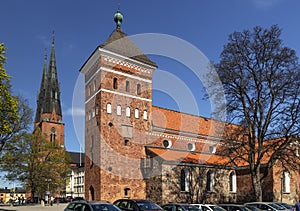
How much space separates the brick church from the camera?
104 ft

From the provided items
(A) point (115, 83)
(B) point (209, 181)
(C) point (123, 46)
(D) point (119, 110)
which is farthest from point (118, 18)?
(B) point (209, 181)

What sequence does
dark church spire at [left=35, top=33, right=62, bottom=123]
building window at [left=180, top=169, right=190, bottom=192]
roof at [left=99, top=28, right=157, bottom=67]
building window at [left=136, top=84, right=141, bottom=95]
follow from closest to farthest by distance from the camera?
building window at [left=180, top=169, right=190, bottom=192] → roof at [left=99, top=28, right=157, bottom=67] → building window at [left=136, top=84, right=141, bottom=95] → dark church spire at [left=35, top=33, right=62, bottom=123]

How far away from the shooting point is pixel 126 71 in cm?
3466

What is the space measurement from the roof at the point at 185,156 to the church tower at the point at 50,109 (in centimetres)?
5341

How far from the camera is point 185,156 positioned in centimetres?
3509

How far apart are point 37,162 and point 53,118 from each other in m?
42.5

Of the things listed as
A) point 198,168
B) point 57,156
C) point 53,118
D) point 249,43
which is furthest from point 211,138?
point 53,118

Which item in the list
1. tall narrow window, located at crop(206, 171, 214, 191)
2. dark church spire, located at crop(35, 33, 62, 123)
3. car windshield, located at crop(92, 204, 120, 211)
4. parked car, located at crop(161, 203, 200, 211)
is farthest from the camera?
dark church spire, located at crop(35, 33, 62, 123)

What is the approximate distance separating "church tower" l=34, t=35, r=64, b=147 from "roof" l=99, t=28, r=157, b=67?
52.9m

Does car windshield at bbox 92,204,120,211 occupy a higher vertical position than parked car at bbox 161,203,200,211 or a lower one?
higher

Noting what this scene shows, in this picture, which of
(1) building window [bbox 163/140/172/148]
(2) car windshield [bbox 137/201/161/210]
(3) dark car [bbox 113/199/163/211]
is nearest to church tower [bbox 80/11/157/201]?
(1) building window [bbox 163/140/172/148]

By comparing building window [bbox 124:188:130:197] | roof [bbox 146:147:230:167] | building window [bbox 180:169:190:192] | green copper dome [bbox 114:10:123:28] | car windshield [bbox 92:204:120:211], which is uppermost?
green copper dome [bbox 114:10:123:28]

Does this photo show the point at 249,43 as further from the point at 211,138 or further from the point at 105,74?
the point at 211,138

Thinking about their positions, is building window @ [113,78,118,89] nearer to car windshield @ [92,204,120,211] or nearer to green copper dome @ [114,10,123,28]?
green copper dome @ [114,10,123,28]
